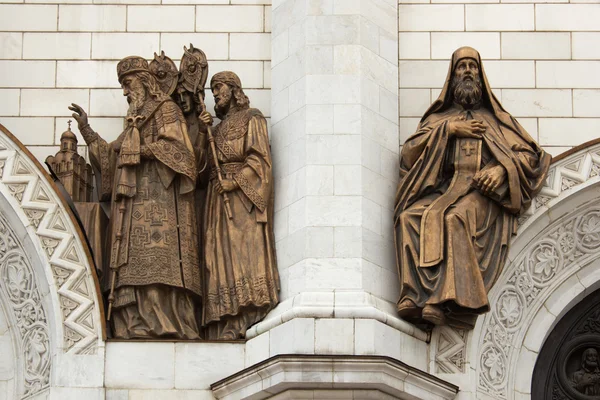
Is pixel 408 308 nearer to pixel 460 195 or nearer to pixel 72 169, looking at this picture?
pixel 460 195

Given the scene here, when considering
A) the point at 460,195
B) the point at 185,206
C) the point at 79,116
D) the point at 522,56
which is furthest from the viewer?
→ the point at 522,56

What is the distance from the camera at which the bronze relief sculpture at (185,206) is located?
578 inches

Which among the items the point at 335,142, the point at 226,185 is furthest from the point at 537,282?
the point at 226,185

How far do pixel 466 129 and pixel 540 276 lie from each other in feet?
4.32

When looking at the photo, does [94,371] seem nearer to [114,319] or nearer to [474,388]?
[114,319]

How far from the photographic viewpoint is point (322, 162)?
14.9 meters

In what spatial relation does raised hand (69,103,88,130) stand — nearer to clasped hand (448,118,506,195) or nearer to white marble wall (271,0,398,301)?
white marble wall (271,0,398,301)

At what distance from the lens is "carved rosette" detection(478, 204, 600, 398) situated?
14.8 m

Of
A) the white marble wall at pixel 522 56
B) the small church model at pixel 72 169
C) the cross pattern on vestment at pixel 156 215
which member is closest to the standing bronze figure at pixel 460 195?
the white marble wall at pixel 522 56

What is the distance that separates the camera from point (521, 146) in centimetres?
1505

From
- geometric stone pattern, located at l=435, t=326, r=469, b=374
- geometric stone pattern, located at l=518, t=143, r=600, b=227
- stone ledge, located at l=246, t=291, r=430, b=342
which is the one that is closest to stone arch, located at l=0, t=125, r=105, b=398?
stone ledge, located at l=246, t=291, r=430, b=342

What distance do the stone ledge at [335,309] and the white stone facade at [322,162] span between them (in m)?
0.01

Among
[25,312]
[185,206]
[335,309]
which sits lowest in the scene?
[335,309]

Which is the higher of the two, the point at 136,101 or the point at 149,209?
the point at 136,101
